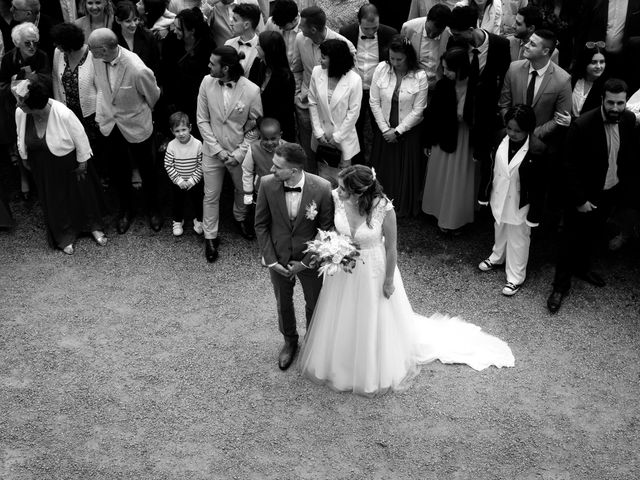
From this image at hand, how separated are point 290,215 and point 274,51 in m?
2.60

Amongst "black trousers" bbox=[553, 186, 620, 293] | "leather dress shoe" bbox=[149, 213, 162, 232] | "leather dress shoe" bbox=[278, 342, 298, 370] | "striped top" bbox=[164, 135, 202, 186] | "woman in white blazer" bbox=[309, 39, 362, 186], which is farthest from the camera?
"leather dress shoe" bbox=[149, 213, 162, 232]

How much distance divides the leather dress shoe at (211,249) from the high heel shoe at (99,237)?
1.15 metres

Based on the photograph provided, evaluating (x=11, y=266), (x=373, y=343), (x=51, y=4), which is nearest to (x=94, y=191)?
(x=11, y=266)

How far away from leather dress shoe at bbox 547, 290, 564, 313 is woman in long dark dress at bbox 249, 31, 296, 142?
325cm

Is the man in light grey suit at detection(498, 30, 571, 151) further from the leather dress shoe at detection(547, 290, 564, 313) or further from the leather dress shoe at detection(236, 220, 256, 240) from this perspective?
the leather dress shoe at detection(236, 220, 256, 240)

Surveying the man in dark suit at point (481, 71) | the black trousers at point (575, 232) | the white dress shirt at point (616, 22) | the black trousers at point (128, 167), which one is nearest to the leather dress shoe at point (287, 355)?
the black trousers at point (575, 232)

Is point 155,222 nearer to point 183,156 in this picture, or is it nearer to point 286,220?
point 183,156

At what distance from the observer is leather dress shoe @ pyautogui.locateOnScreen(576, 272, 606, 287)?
7402mm

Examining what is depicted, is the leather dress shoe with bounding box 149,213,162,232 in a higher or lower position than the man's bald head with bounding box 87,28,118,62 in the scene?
lower

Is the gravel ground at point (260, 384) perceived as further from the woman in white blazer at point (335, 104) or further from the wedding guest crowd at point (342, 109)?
the woman in white blazer at point (335, 104)

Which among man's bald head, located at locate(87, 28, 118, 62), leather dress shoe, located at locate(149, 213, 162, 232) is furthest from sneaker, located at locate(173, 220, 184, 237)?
man's bald head, located at locate(87, 28, 118, 62)

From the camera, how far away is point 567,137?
6730 mm

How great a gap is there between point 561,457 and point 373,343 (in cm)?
161

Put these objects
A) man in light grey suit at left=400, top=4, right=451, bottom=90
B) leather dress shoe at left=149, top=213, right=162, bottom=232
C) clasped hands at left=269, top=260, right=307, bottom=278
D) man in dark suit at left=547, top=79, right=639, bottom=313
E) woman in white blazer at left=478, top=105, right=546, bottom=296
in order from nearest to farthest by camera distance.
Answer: clasped hands at left=269, top=260, right=307, bottom=278 → man in dark suit at left=547, top=79, right=639, bottom=313 → woman in white blazer at left=478, top=105, right=546, bottom=296 → man in light grey suit at left=400, top=4, right=451, bottom=90 → leather dress shoe at left=149, top=213, right=162, bottom=232
